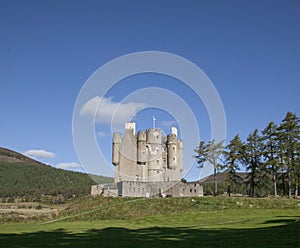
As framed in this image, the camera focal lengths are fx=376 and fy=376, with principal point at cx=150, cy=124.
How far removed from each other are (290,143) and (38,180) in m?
115

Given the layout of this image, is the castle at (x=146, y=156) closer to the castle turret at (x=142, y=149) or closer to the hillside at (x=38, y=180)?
the castle turret at (x=142, y=149)

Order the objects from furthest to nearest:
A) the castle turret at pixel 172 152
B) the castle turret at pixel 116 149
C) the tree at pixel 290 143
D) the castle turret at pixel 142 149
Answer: the castle turret at pixel 172 152 → the castle turret at pixel 116 149 → the castle turret at pixel 142 149 → the tree at pixel 290 143

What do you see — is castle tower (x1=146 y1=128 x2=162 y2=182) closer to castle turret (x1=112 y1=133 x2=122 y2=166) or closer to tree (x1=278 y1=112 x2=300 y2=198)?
castle turret (x1=112 y1=133 x2=122 y2=166)

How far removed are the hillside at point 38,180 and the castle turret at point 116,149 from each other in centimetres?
5645

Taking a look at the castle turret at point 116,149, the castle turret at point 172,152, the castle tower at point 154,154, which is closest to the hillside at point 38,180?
the castle turret at point 116,149

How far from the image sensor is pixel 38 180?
146125 mm

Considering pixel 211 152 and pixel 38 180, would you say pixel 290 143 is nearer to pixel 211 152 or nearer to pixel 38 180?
pixel 211 152

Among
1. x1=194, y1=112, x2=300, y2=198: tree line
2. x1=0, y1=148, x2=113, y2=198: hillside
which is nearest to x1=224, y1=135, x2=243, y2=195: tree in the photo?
x1=194, y1=112, x2=300, y2=198: tree line

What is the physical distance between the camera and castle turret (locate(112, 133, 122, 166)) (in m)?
65.4

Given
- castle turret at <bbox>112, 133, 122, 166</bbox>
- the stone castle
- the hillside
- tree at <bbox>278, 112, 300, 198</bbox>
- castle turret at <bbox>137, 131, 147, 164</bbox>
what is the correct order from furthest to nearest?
the hillside < castle turret at <bbox>112, 133, 122, 166</bbox> < the stone castle < castle turret at <bbox>137, 131, 147, 164</bbox> < tree at <bbox>278, 112, 300, 198</bbox>

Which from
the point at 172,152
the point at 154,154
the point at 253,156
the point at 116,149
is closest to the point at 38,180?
the point at 116,149

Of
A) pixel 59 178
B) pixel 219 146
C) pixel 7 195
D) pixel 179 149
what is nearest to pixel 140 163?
pixel 179 149

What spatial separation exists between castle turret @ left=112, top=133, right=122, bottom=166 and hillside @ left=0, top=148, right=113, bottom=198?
56.4m

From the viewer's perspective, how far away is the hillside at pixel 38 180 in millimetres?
127312
